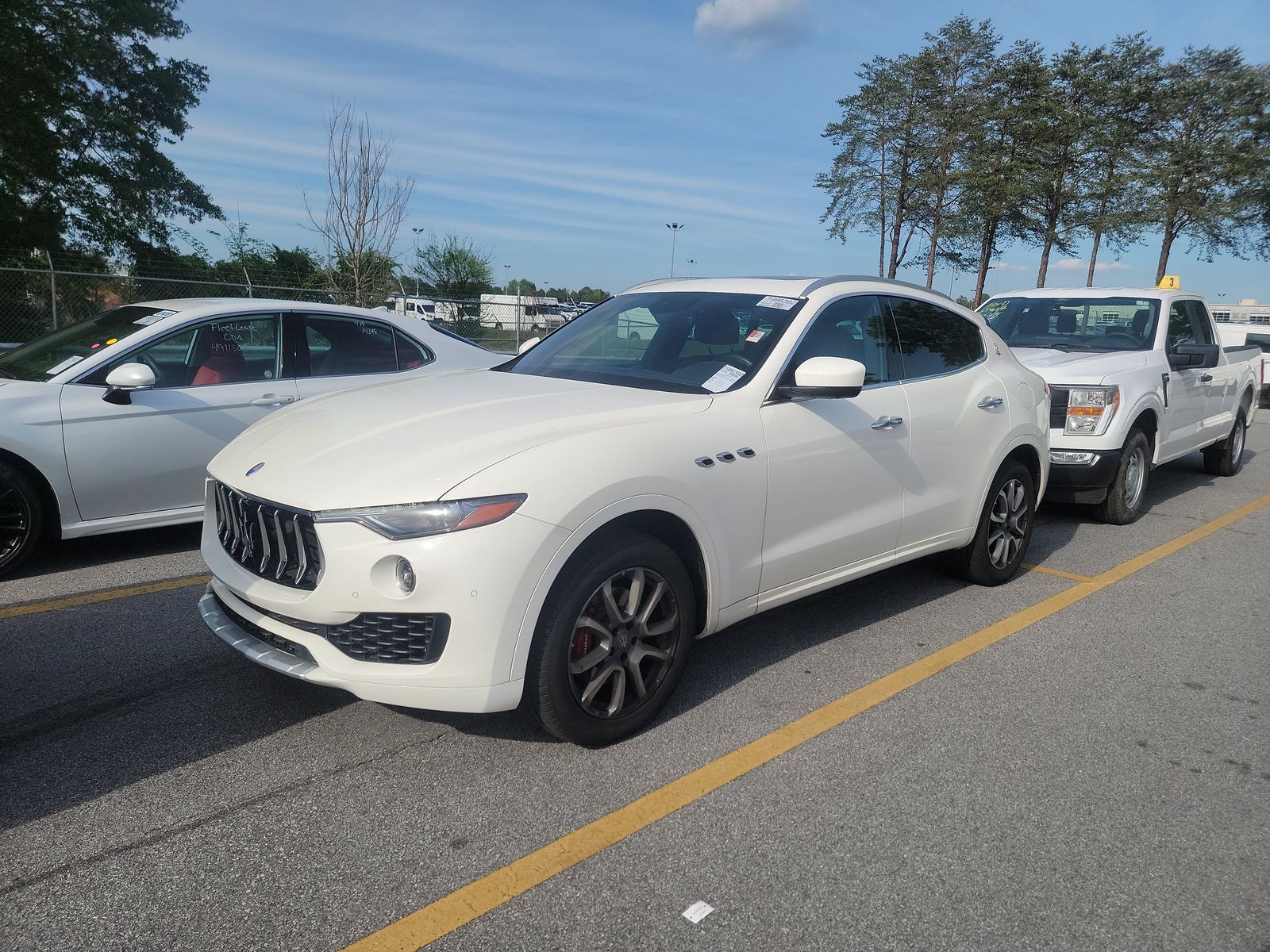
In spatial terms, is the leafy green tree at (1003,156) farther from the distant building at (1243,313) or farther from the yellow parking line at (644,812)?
the yellow parking line at (644,812)

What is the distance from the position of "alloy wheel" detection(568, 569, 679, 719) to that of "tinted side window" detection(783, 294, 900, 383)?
46.3 inches

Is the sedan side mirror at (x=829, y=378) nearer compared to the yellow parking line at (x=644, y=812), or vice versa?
the yellow parking line at (x=644, y=812)

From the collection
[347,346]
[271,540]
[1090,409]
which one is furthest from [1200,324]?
[271,540]

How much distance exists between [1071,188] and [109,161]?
3269 cm

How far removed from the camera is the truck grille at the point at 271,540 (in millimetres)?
2916

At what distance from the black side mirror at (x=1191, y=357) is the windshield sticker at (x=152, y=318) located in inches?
298

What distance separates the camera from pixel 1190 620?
16.1 feet

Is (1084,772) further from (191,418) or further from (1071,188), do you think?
(1071,188)

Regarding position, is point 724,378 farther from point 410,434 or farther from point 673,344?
point 410,434

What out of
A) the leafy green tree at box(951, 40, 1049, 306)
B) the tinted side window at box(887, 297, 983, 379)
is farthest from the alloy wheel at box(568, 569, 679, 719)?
the leafy green tree at box(951, 40, 1049, 306)

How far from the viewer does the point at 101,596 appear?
15.4 ft

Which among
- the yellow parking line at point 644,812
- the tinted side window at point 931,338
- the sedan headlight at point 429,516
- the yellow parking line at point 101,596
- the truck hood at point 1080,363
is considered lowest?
the yellow parking line at point 101,596

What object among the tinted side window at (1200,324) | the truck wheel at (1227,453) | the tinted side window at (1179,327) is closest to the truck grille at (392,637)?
the tinted side window at (1179,327)

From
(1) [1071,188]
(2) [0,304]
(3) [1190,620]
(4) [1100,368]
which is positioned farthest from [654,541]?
(1) [1071,188]
